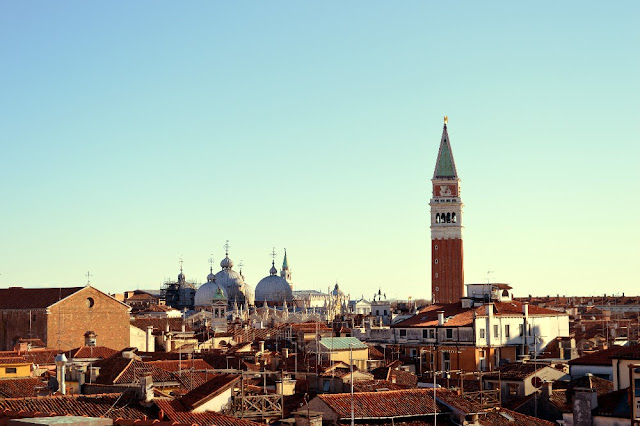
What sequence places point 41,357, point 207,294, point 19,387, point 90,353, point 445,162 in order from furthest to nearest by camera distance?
point 207,294
point 445,162
point 41,357
point 90,353
point 19,387

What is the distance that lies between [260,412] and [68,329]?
1456 inches

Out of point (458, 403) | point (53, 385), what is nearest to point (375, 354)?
point (53, 385)

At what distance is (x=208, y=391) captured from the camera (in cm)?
2106

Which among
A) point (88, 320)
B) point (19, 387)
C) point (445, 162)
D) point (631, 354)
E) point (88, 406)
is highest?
point (445, 162)

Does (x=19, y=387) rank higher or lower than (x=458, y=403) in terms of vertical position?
higher

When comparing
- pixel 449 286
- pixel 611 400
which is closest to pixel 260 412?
pixel 611 400

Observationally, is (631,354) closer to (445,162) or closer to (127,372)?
(127,372)

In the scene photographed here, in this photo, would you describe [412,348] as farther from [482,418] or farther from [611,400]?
[611,400]

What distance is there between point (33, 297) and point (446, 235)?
1688 inches

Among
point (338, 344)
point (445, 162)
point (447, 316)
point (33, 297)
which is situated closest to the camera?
point (338, 344)

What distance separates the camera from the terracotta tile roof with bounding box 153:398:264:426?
727 inches

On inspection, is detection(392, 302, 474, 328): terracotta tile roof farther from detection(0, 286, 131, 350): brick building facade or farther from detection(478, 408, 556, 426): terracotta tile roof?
detection(478, 408, 556, 426): terracotta tile roof

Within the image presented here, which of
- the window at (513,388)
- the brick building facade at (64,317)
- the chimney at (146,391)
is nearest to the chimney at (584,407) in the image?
the chimney at (146,391)

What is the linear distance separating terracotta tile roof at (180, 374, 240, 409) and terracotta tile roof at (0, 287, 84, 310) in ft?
120
